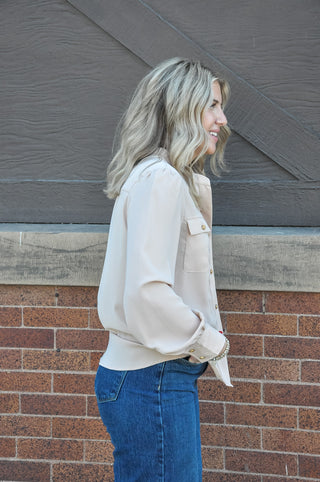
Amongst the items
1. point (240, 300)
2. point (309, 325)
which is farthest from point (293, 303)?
point (240, 300)

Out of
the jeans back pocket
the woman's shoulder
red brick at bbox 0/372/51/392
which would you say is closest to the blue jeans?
the jeans back pocket

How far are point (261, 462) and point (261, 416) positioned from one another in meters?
0.25

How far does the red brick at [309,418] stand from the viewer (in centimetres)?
301

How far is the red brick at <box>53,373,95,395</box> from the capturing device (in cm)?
317

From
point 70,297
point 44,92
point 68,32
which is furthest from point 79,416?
point 68,32

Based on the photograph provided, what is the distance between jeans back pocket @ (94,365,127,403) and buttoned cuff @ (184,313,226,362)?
260mm

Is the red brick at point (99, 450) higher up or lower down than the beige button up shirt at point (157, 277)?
lower down

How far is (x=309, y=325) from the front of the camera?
2977mm

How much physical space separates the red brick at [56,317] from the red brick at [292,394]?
103 centimetres

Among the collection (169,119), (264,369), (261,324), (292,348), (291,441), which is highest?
(169,119)

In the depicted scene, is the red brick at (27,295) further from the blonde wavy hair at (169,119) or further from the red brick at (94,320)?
the blonde wavy hair at (169,119)

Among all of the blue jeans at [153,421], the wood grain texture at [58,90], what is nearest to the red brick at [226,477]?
the blue jeans at [153,421]

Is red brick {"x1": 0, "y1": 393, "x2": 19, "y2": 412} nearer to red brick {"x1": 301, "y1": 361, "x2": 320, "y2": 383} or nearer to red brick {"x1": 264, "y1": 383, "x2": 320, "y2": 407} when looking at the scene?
red brick {"x1": 264, "y1": 383, "x2": 320, "y2": 407}

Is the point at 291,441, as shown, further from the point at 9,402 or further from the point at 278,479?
the point at 9,402
